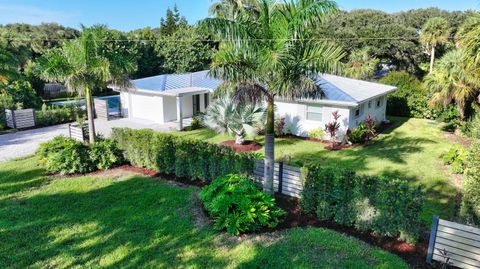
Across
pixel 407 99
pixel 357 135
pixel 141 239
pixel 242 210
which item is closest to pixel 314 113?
pixel 357 135

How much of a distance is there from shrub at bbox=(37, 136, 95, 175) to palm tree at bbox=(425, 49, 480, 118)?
16.4 metres

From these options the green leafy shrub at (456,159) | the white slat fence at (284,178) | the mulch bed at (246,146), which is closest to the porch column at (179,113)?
the mulch bed at (246,146)

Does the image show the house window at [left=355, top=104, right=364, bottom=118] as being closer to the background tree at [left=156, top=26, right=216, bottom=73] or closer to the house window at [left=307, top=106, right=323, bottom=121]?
the house window at [left=307, top=106, right=323, bottom=121]

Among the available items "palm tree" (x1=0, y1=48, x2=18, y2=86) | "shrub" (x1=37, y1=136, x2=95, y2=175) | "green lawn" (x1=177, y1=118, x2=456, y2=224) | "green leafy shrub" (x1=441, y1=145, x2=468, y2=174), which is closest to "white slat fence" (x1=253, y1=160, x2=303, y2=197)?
"green lawn" (x1=177, y1=118, x2=456, y2=224)

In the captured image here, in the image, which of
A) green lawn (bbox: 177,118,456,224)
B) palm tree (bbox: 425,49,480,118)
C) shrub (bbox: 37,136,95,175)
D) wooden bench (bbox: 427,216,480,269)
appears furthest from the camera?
palm tree (bbox: 425,49,480,118)

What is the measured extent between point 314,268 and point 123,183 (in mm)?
6831

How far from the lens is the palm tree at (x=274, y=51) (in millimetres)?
7816

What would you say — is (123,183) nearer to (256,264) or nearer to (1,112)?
(256,264)

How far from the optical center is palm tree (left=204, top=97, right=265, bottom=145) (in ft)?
49.1

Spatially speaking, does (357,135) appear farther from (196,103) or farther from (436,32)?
(436,32)

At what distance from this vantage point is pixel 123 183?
10734 mm

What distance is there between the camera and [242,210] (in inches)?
296

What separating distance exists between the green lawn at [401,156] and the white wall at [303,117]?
3.08 feet

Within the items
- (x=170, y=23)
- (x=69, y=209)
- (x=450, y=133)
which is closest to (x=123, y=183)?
(x=69, y=209)
